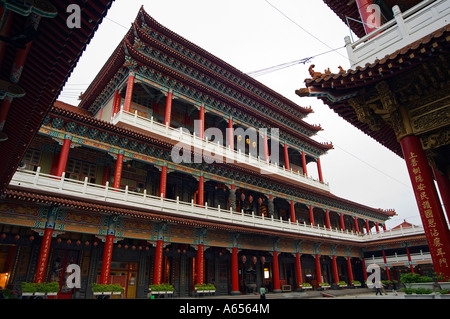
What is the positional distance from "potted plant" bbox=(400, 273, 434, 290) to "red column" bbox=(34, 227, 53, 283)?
12.8 m

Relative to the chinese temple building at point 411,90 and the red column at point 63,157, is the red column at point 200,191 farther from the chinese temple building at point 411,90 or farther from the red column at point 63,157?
the chinese temple building at point 411,90

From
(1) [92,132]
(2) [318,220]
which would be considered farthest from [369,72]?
(2) [318,220]

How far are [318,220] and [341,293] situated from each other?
915 centimetres

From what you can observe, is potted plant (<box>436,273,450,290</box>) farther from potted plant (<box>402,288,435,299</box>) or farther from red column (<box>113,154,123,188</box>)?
red column (<box>113,154,123,188</box>)

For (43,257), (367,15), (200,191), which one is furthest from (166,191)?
(367,15)

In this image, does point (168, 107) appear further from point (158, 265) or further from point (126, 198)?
point (158, 265)

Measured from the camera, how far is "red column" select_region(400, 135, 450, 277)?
5.57 m

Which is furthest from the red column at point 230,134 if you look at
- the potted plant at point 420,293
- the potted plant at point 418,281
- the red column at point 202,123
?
the potted plant at point 420,293

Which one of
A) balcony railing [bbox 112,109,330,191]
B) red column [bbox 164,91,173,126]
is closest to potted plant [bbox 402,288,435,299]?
balcony railing [bbox 112,109,330,191]

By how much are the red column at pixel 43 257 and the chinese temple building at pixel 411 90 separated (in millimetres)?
12069

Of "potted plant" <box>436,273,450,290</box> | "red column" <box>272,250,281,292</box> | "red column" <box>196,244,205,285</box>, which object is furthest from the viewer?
"red column" <box>272,250,281,292</box>

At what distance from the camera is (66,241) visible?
Result: 1484 centimetres

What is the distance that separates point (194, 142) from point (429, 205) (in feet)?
51.6

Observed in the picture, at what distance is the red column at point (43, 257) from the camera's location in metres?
11.9
